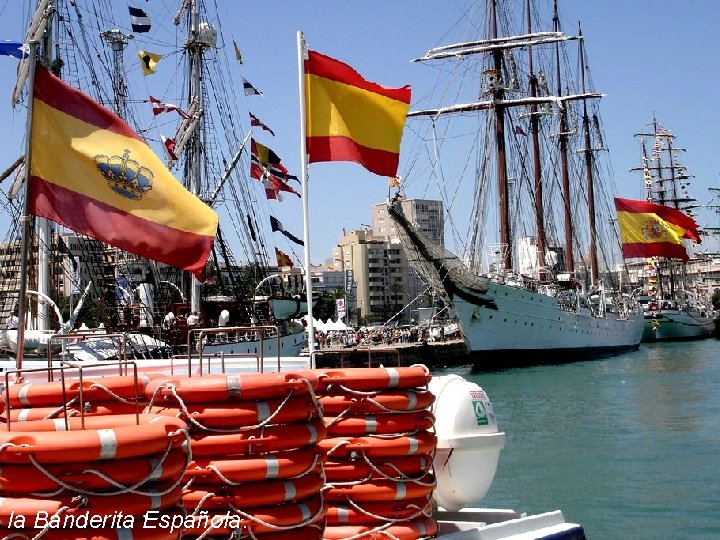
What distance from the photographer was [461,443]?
888 cm

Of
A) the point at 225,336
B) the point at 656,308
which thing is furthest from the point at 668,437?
the point at 656,308

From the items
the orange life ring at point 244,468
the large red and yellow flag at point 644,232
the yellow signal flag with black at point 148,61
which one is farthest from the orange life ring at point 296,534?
the large red and yellow flag at point 644,232

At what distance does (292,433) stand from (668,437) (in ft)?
61.6

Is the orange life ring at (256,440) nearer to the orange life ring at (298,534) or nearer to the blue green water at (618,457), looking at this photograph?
the orange life ring at (298,534)

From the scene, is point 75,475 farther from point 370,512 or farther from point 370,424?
point 370,512

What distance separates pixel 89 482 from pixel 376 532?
3088mm

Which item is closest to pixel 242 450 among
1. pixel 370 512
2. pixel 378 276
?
pixel 370 512

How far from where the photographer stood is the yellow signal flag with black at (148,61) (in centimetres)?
4038

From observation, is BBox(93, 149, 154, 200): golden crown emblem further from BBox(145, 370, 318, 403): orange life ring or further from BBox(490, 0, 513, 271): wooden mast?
BBox(490, 0, 513, 271): wooden mast

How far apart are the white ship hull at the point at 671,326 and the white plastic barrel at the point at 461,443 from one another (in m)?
94.4

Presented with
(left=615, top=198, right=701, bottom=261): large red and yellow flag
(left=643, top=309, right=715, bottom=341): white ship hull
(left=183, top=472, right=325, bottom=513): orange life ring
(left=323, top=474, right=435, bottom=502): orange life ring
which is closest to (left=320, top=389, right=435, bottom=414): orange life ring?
(left=323, top=474, right=435, bottom=502): orange life ring

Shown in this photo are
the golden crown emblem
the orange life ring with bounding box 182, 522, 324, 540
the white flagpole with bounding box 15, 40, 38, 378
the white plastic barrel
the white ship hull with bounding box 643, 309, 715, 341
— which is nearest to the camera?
the orange life ring with bounding box 182, 522, 324, 540

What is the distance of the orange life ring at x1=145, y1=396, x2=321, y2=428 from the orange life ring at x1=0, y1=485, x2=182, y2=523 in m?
1.03

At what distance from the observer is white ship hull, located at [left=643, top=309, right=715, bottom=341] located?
9937 cm
